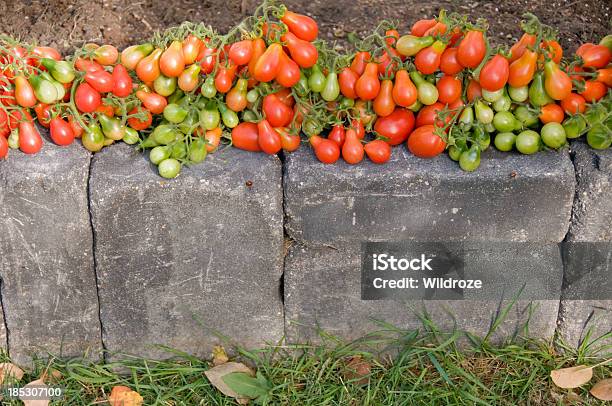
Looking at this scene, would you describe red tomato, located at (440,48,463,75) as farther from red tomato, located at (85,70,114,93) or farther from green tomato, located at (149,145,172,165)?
red tomato, located at (85,70,114,93)

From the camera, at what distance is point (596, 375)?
2645 millimetres

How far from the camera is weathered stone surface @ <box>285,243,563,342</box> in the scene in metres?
2.55

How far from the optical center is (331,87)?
2.38m

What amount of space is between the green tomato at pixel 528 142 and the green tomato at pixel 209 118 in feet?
3.00

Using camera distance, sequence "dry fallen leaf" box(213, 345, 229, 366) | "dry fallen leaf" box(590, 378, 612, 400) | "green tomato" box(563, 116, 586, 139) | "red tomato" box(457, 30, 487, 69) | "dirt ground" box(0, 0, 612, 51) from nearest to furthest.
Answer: "red tomato" box(457, 30, 487, 69)
"green tomato" box(563, 116, 586, 139)
"dry fallen leaf" box(590, 378, 612, 400)
"dry fallen leaf" box(213, 345, 229, 366)
"dirt ground" box(0, 0, 612, 51)

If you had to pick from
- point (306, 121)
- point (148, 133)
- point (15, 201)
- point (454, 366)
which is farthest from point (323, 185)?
point (15, 201)

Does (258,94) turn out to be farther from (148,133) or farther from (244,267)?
(244,267)

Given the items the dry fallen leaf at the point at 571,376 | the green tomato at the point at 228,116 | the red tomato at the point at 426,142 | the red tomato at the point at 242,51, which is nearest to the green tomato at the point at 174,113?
the green tomato at the point at 228,116

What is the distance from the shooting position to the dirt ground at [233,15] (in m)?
3.26

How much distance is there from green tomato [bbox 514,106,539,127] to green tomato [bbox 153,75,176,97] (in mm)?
1049

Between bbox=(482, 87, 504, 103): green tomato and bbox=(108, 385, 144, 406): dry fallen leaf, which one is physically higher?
bbox=(482, 87, 504, 103): green tomato

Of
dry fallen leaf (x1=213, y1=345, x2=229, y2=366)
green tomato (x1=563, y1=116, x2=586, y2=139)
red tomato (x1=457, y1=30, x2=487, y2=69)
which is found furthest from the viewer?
dry fallen leaf (x1=213, y1=345, x2=229, y2=366)

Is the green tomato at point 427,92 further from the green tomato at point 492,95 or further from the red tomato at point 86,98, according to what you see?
the red tomato at point 86,98

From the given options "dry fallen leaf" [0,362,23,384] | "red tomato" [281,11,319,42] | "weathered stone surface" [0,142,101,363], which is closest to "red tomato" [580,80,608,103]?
"red tomato" [281,11,319,42]
